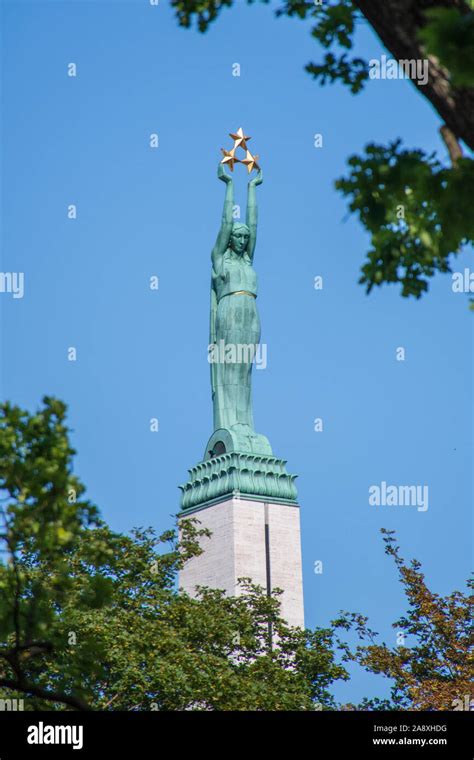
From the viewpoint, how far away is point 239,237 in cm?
3997

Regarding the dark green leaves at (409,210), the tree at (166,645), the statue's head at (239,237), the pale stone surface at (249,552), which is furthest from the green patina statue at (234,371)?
the dark green leaves at (409,210)

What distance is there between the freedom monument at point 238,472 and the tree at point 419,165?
27176mm

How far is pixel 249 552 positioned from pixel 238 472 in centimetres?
244

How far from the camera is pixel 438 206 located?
765 centimetres

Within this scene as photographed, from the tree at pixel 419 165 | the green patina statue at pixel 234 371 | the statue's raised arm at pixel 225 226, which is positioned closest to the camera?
the tree at pixel 419 165

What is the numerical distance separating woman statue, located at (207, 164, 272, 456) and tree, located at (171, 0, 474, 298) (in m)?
30.2

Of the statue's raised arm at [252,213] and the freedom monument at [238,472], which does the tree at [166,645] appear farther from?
the statue's raised arm at [252,213]

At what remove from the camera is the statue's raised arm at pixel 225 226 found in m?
39.9

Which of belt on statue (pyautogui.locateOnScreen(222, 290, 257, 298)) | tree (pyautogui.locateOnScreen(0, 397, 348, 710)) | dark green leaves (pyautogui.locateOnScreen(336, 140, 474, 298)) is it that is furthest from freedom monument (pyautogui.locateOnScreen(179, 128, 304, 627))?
dark green leaves (pyautogui.locateOnScreen(336, 140, 474, 298))

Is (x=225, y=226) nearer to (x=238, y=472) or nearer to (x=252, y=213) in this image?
(x=252, y=213)

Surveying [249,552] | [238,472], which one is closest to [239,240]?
[238,472]

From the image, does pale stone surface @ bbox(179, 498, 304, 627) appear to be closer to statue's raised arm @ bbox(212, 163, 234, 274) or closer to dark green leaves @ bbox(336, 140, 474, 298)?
statue's raised arm @ bbox(212, 163, 234, 274)

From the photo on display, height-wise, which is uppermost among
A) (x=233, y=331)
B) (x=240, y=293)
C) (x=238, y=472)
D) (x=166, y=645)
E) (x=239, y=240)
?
(x=239, y=240)
